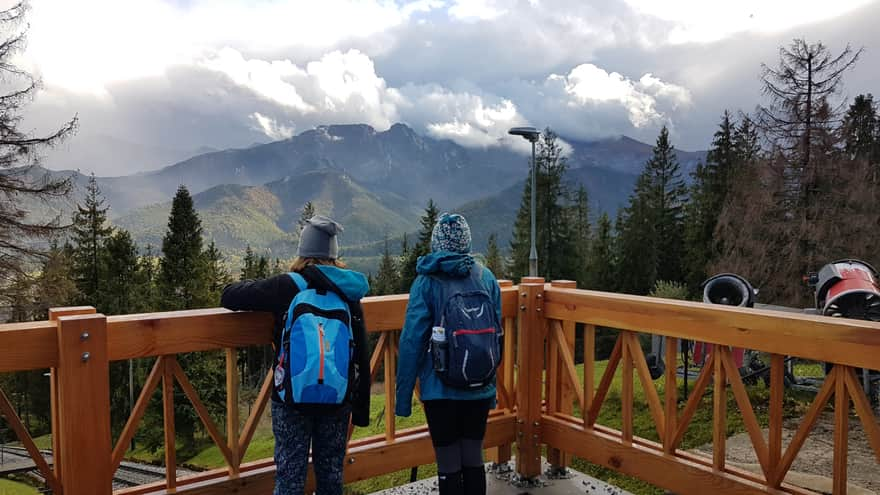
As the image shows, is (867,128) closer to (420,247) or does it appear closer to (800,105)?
(800,105)

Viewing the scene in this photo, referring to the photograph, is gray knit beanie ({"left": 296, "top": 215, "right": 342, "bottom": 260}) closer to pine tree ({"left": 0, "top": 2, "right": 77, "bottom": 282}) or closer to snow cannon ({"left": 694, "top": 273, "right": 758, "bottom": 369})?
snow cannon ({"left": 694, "top": 273, "right": 758, "bottom": 369})

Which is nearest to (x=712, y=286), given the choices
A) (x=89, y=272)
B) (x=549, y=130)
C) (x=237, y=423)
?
(x=237, y=423)

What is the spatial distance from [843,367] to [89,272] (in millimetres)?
35803

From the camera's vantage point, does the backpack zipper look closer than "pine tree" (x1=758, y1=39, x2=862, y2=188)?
Yes

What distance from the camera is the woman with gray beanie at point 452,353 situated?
2.79m

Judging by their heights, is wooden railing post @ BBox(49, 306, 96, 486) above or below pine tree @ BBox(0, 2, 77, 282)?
below

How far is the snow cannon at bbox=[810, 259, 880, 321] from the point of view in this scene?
6.30 metres

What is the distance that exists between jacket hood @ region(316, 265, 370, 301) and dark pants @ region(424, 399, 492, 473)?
0.62 metres

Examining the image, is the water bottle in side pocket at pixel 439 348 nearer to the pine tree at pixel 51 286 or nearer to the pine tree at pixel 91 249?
the pine tree at pixel 51 286

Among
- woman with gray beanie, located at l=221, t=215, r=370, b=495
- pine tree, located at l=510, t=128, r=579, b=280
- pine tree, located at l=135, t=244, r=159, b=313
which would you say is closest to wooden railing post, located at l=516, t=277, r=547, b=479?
woman with gray beanie, located at l=221, t=215, r=370, b=495

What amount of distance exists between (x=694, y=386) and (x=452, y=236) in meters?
1.48

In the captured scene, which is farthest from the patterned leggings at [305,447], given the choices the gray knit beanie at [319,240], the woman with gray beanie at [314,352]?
the gray knit beanie at [319,240]

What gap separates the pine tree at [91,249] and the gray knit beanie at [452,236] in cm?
3259

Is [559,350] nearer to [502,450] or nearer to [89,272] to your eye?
[502,450]
